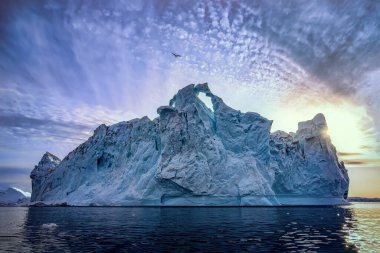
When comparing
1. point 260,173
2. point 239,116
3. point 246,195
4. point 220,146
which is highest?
point 239,116

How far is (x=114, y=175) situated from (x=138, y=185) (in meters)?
9.22

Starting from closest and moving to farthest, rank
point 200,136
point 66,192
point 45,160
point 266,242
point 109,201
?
point 266,242 < point 200,136 < point 109,201 < point 66,192 < point 45,160

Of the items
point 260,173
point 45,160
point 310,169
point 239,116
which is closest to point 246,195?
point 260,173

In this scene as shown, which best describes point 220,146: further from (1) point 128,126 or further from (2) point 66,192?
(2) point 66,192

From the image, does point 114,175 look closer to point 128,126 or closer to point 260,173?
point 128,126

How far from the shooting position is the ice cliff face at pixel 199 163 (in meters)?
45.3

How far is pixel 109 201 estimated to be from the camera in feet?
167

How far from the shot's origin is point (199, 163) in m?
45.3

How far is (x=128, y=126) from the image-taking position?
200 feet

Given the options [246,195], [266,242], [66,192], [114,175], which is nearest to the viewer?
[266,242]

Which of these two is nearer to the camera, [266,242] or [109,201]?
[266,242]

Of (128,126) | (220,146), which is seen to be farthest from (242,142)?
(128,126)

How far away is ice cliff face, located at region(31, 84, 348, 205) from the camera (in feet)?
149

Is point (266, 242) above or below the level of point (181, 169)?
below
